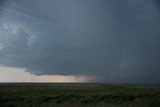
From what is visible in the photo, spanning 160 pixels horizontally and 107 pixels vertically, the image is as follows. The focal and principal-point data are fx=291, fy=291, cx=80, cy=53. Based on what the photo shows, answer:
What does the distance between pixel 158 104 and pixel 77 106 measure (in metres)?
4.90

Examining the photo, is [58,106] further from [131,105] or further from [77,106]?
[131,105]

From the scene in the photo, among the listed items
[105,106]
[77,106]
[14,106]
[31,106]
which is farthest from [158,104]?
[14,106]

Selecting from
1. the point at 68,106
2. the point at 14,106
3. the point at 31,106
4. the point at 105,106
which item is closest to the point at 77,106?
the point at 68,106

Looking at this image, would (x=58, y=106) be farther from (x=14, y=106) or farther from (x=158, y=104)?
(x=158, y=104)

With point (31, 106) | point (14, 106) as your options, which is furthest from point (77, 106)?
point (14, 106)

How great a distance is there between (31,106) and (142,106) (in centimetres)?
706

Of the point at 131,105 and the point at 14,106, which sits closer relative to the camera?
the point at 131,105

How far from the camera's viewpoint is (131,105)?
1745 cm

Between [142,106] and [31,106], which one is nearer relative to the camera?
[142,106]

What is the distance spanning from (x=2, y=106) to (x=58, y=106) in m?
3.95

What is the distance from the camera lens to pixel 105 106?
17359 millimetres

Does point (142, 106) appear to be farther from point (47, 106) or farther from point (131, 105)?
point (47, 106)

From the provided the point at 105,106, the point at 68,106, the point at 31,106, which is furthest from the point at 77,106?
the point at 31,106

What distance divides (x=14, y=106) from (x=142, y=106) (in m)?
8.46
